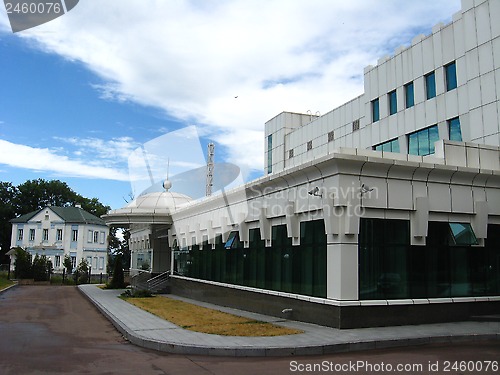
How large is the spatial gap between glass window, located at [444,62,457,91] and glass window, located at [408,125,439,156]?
2.24 metres

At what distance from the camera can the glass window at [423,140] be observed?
25683 mm

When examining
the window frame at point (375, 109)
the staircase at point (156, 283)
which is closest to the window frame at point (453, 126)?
A: the window frame at point (375, 109)

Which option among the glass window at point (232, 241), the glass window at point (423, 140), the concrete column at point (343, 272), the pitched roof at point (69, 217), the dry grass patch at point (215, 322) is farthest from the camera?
the pitched roof at point (69, 217)

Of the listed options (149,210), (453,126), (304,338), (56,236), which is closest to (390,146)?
(453,126)

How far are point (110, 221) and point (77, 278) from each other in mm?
19136

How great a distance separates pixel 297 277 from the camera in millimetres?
15969

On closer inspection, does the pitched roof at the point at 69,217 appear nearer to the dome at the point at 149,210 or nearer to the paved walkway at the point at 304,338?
the dome at the point at 149,210

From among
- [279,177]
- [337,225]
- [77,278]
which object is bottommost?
[77,278]

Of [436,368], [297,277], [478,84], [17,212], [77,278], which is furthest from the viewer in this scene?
[17,212]

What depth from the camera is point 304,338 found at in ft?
39.1

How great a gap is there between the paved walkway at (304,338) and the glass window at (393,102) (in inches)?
679

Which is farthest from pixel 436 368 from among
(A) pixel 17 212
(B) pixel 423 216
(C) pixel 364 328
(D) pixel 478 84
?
(A) pixel 17 212

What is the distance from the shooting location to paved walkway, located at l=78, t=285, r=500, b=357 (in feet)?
35.2

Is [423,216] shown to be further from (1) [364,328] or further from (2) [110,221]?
(2) [110,221]
